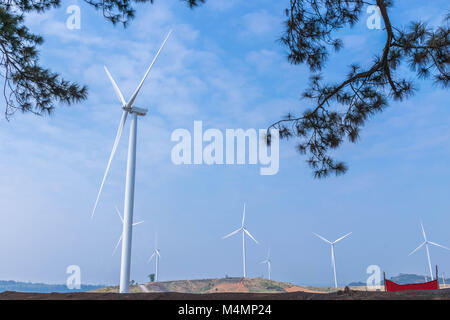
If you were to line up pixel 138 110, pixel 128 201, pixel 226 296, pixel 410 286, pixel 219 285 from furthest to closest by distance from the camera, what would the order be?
1. pixel 219 285
2. pixel 138 110
3. pixel 128 201
4. pixel 410 286
5. pixel 226 296

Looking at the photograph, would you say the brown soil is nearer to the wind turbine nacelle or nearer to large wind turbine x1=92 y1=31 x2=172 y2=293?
large wind turbine x1=92 y1=31 x2=172 y2=293

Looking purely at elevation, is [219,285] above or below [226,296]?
below

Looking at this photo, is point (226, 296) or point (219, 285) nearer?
point (226, 296)

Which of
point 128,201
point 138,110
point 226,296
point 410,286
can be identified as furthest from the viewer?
point 138,110

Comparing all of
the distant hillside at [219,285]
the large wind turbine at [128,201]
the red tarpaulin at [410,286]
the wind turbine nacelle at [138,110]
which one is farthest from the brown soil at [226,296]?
the distant hillside at [219,285]

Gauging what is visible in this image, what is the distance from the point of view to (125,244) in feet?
47.7

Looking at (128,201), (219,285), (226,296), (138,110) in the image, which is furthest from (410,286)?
(219,285)

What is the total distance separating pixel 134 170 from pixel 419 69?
35.6ft

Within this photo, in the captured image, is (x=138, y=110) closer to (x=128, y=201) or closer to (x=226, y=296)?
Answer: (x=128, y=201)

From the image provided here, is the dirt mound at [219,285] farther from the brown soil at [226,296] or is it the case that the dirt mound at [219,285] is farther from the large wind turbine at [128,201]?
the brown soil at [226,296]
